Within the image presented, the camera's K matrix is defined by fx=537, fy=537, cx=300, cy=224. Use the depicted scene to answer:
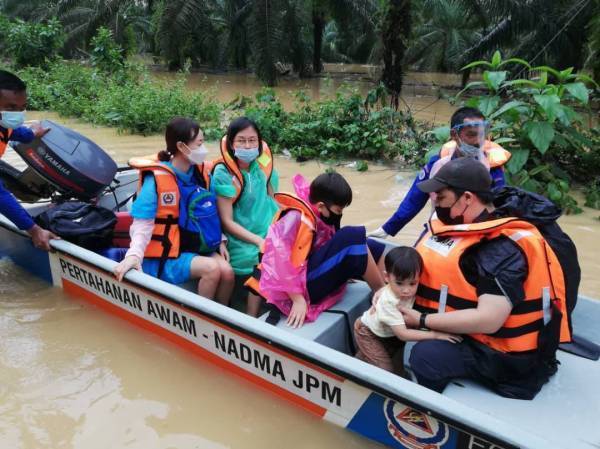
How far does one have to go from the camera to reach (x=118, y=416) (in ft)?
9.52

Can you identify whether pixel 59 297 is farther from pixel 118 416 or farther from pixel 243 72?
pixel 243 72

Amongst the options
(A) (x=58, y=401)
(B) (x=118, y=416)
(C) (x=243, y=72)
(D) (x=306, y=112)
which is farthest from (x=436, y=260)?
(C) (x=243, y=72)

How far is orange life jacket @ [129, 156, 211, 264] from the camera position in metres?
3.14

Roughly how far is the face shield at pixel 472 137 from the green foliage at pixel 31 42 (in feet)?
47.7

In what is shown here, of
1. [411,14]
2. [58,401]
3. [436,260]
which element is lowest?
[58,401]

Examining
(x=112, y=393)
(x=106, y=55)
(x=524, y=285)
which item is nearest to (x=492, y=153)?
(x=524, y=285)

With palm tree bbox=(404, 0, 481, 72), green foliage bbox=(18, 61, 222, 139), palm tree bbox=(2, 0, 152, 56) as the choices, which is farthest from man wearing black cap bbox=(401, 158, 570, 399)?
palm tree bbox=(404, 0, 481, 72)

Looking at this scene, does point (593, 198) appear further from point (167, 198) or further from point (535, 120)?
point (167, 198)

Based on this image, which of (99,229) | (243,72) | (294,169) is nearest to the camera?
(99,229)

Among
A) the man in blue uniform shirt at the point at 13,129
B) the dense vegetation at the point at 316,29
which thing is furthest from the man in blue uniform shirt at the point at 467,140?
the dense vegetation at the point at 316,29

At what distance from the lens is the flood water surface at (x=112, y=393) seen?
2.75 metres

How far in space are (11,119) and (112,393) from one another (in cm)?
199

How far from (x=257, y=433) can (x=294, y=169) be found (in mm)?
5135

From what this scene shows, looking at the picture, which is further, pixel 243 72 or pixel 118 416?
pixel 243 72
